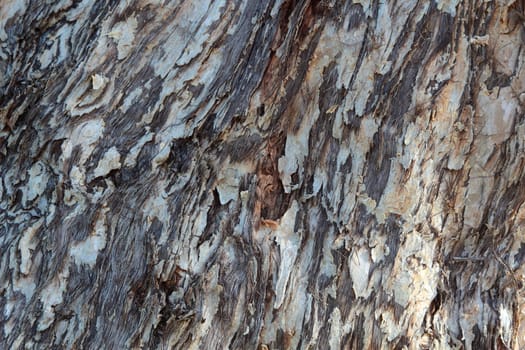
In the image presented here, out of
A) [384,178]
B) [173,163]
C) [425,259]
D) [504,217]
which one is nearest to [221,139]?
[173,163]

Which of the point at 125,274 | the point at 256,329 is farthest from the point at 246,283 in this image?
the point at 125,274

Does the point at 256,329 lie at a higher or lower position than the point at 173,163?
lower

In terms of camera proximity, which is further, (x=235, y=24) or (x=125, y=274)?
(x=235, y=24)

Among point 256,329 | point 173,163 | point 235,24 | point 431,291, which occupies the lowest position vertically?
point 256,329

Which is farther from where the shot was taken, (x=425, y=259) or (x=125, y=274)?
(x=425, y=259)

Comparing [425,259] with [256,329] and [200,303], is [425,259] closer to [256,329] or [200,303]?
[256,329]

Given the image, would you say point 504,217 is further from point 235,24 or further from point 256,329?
point 235,24
